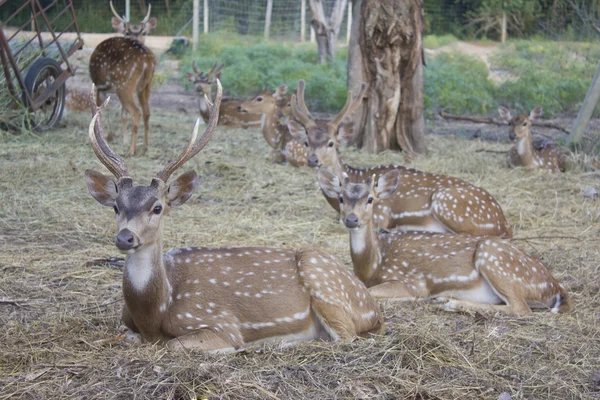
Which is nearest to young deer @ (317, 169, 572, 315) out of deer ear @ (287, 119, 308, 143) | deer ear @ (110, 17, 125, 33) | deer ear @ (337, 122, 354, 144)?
deer ear @ (337, 122, 354, 144)

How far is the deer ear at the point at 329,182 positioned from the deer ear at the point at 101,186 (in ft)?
6.88

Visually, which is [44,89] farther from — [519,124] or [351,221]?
[351,221]

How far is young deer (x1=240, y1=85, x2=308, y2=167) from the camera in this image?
371 inches

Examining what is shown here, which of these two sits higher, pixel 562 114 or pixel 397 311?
pixel 397 311

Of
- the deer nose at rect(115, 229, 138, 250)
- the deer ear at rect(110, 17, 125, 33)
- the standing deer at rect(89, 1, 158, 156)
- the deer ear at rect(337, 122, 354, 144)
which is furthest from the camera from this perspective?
the deer ear at rect(110, 17, 125, 33)

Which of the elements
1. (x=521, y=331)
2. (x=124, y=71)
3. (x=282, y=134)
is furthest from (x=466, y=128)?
(x=521, y=331)

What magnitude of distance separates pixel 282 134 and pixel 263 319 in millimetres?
6398

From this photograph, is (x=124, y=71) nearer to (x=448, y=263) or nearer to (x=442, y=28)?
(x=448, y=263)

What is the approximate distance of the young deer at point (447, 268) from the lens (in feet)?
15.8

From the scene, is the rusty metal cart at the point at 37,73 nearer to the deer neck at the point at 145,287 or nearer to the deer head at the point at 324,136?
the deer head at the point at 324,136

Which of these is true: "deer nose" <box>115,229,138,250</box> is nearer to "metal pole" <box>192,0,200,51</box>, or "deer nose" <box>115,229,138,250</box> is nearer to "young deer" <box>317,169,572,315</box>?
"young deer" <box>317,169,572,315</box>

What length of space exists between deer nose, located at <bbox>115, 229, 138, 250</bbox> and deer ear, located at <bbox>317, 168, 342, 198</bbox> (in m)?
2.40

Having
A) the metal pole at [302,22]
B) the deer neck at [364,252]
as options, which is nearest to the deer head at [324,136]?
the deer neck at [364,252]

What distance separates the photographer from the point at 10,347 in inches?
144
